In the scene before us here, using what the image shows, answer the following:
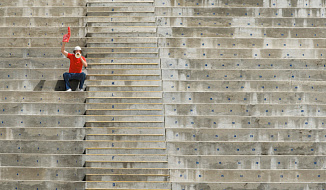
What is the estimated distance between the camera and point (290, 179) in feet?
50.5

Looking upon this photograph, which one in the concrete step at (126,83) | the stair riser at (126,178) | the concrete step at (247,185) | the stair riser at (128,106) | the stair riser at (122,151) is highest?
the concrete step at (126,83)

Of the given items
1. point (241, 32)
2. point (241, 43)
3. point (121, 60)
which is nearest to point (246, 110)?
point (241, 43)

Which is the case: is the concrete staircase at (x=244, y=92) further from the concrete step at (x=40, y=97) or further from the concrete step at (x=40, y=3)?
the concrete step at (x=40, y=3)

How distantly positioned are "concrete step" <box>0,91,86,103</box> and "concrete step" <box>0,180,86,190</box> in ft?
9.43

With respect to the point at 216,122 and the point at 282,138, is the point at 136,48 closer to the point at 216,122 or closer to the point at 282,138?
the point at 216,122

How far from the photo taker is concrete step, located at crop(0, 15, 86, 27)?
1953 cm

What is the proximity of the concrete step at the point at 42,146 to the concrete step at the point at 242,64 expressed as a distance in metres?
4.34

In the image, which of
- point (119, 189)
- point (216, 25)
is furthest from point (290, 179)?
point (216, 25)

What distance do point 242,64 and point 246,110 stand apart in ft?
6.65

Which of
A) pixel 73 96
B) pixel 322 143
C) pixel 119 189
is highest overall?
pixel 73 96

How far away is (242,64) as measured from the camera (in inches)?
705

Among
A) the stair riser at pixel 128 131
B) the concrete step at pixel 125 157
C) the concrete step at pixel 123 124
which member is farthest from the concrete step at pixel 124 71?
the concrete step at pixel 125 157

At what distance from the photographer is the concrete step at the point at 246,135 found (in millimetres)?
16031

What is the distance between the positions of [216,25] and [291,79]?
3615 millimetres
